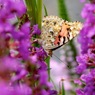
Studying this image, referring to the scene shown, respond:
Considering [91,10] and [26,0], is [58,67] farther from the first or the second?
[91,10]

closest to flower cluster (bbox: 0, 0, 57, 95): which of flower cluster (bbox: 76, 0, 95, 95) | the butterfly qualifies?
flower cluster (bbox: 76, 0, 95, 95)

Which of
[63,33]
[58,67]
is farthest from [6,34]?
[58,67]

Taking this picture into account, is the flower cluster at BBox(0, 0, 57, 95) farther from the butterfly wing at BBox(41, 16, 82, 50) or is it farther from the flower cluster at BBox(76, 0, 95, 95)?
the butterfly wing at BBox(41, 16, 82, 50)

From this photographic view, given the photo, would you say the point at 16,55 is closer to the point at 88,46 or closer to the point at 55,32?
the point at 88,46

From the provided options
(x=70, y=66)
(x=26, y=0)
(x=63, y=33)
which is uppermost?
(x=26, y=0)

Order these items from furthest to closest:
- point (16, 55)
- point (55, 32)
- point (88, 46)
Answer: point (55, 32) → point (88, 46) → point (16, 55)

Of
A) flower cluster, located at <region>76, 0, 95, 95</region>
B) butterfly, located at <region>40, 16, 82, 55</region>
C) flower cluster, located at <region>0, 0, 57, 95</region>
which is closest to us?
flower cluster, located at <region>0, 0, 57, 95</region>

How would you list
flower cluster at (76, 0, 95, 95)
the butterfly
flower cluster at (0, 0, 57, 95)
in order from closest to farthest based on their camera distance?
flower cluster at (0, 0, 57, 95) < flower cluster at (76, 0, 95, 95) < the butterfly

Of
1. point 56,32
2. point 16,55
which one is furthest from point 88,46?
point 56,32
